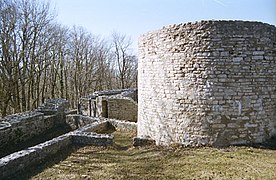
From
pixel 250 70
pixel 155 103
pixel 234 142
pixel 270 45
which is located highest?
pixel 270 45

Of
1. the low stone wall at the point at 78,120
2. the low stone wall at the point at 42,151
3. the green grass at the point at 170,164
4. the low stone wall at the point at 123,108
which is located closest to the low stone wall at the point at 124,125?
the low stone wall at the point at 78,120

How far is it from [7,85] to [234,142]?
16680 millimetres

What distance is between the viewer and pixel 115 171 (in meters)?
6.72

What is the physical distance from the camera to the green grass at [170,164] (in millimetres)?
5945

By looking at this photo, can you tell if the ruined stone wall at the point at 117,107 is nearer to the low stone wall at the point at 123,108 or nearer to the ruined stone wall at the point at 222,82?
the low stone wall at the point at 123,108

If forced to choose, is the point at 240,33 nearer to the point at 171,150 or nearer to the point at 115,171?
the point at 171,150

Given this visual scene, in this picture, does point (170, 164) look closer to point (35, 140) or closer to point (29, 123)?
point (35, 140)

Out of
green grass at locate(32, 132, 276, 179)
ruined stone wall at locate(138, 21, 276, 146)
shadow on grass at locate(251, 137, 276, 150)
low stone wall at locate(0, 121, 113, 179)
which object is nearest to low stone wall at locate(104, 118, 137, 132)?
low stone wall at locate(0, 121, 113, 179)

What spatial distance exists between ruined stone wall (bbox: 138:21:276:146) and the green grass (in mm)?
640

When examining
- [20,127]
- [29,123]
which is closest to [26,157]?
[20,127]

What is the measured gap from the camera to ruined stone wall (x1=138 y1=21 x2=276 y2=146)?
7.78 metres

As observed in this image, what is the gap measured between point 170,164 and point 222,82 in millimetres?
3096

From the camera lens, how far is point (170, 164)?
6.80 metres

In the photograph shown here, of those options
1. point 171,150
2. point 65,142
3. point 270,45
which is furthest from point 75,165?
point 270,45
